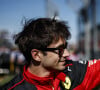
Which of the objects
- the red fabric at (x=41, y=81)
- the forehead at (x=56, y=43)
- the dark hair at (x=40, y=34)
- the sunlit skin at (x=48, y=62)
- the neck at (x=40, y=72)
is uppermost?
the dark hair at (x=40, y=34)

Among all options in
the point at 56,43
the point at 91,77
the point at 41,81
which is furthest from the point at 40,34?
the point at 91,77

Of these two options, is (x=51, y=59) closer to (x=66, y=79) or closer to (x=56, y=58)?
(x=56, y=58)

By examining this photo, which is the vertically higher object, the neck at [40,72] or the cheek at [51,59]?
the cheek at [51,59]

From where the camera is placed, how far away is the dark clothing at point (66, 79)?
1892mm

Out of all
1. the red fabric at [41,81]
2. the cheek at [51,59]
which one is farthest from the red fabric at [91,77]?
the cheek at [51,59]

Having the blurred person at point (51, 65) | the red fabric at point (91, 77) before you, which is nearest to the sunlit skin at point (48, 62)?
the blurred person at point (51, 65)

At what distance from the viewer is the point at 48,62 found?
1.97 metres

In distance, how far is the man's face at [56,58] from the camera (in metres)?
1.94

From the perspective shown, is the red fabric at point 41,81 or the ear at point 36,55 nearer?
the red fabric at point 41,81

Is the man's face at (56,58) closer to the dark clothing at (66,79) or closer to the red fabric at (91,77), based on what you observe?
the dark clothing at (66,79)

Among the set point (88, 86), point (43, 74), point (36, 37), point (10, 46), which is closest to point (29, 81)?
point (43, 74)

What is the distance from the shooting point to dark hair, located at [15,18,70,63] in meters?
2.00

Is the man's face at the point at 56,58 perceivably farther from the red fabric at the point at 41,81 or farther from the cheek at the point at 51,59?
the red fabric at the point at 41,81

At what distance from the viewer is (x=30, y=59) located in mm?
2160
